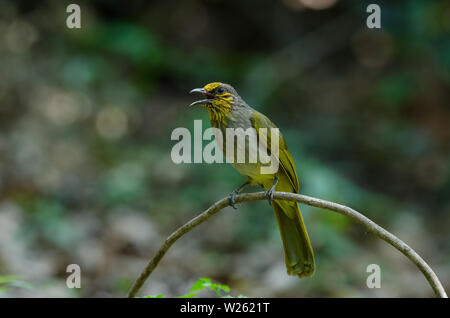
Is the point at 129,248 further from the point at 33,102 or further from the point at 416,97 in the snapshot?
the point at 416,97

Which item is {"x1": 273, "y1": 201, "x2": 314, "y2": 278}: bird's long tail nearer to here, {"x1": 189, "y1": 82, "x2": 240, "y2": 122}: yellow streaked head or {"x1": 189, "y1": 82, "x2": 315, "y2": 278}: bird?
{"x1": 189, "y1": 82, "x2": 315, "y2": 278}: bird

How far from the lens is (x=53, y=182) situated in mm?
5934

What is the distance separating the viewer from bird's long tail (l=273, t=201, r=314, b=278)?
2.64 m

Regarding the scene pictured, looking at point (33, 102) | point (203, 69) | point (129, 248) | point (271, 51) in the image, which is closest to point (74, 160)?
point (33, 102)

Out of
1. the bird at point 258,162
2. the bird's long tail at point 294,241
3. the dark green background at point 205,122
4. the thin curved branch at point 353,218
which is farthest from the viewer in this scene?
the dark green background at point 205,122

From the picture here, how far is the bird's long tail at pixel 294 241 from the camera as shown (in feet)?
8.66

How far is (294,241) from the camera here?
9.03ft

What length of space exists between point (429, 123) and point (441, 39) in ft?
3.82

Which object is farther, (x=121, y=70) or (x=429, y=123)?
(x=121, y=70)

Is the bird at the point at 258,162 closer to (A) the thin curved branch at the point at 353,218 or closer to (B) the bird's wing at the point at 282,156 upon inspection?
(B) the bird's wing at the point at 282,156

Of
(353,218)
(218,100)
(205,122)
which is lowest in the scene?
(353,218)

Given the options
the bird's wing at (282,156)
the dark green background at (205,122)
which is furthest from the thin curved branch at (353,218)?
the dark green background at (205,122)

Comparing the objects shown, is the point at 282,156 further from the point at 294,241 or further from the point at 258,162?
the point at 294,241

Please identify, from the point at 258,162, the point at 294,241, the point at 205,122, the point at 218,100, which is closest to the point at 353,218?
the point at 294,241
